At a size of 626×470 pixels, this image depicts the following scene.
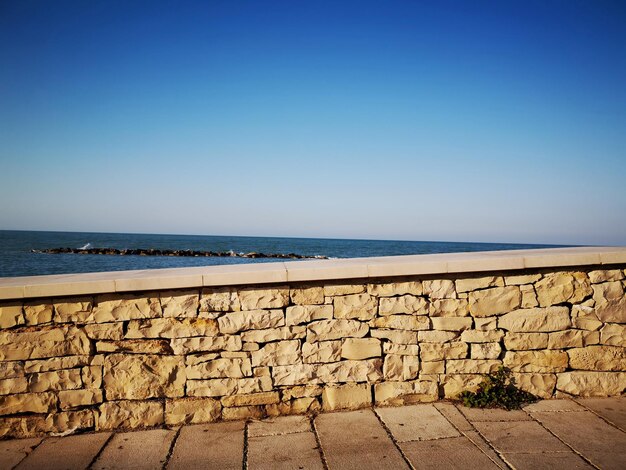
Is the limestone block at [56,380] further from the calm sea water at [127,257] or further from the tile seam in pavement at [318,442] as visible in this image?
the calm sea water at [127,257]

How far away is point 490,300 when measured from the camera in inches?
140

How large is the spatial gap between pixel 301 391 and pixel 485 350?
1.80m

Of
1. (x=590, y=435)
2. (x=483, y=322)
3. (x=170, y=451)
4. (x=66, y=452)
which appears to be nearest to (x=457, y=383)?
(x=483, y=322)

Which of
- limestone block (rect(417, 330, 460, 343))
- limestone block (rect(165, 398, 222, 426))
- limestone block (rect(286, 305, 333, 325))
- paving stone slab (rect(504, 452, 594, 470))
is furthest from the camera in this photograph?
limestone block (rect(417, 330, 460, 343))

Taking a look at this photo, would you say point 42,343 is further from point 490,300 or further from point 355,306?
point 490,300

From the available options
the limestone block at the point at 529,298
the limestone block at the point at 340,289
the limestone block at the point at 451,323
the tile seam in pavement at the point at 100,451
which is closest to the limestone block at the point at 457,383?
the limestone block at the point at 451,323

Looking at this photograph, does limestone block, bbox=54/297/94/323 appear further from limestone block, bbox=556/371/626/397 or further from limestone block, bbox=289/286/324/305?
limestone block, bbox=556/371/626/397

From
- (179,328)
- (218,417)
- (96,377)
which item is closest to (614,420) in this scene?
(218,417)

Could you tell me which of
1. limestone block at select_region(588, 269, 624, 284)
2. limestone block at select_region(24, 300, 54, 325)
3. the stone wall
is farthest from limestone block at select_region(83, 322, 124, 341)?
limestone block at select_region(588, 269, 624, 284)

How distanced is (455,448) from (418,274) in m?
1.42

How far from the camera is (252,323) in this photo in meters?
3.38

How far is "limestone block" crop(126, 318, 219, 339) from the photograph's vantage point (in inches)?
130

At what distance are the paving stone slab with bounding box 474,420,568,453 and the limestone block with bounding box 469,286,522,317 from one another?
943mm

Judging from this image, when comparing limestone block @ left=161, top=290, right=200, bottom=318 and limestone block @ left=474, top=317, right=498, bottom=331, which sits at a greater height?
limestone block @ left=161, top=290, right=200, bottom=318
